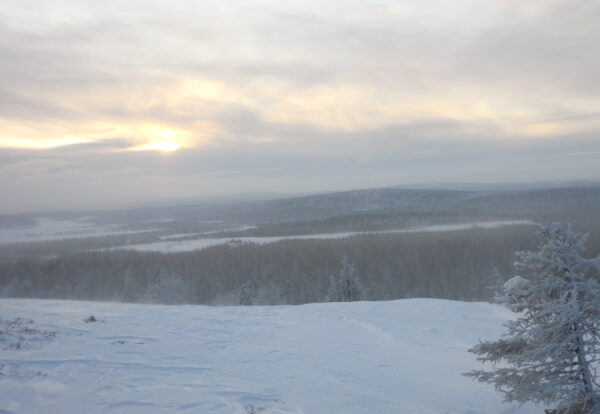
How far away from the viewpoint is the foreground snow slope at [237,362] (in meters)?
6.21

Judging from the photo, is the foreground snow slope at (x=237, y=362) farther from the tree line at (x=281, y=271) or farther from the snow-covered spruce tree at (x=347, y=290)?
the tree line at (x=281, y=271)

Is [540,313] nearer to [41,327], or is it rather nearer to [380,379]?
[380,379]

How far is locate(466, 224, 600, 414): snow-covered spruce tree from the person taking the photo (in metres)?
4.92

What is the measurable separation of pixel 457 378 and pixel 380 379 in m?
2.03

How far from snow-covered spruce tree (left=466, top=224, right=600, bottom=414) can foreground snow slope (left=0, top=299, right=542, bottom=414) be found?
1637mm

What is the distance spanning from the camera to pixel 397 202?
165 m

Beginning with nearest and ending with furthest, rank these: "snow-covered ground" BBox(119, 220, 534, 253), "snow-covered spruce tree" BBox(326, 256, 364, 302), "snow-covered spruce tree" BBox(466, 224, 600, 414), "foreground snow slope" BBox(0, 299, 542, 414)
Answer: "snow-covered spruce tree" BBox(466, 224, 600, 414) < "foreground snow slope" BBox(0, 299, 542, 414) < "snow-covered spruce tree" BBox(326, 256, 364, 302) < "snow-covered ground" BBox(119, 220, 534, 253)

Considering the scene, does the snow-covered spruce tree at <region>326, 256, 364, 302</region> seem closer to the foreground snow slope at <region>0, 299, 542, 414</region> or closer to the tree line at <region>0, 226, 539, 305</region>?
the tree line at <region>0, 226, 539, 305</region>

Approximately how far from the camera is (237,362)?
8297 millimetres

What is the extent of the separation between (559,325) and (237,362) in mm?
6700

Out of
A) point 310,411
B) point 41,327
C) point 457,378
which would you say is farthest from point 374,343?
point 41,327

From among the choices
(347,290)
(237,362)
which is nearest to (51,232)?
(347,290)

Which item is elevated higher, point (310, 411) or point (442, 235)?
point (310, 411)

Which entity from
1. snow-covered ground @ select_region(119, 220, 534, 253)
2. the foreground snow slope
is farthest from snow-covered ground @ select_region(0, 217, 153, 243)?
the foreground snow slope
